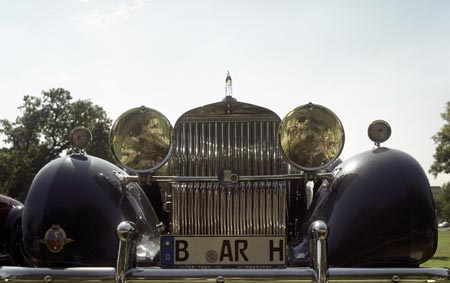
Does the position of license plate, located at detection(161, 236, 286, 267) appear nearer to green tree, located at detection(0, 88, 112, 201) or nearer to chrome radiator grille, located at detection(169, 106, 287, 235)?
chrome radiator grille, located at detection(169, 106, 287, 235)

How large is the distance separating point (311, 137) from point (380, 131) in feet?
2.09

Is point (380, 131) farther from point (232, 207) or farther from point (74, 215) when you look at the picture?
point (74, 215)

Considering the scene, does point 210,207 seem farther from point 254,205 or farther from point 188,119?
point 188,119

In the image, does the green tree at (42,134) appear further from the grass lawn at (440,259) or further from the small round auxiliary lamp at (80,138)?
the small round auxiliary lamp at (80,138)

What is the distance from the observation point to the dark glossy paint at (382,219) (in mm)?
4090

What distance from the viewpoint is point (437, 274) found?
3668 mm

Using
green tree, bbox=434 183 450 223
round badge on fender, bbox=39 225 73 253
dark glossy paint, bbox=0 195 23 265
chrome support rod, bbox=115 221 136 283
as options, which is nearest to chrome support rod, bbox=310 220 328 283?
chrome support rod, bbox=115 221 136 283

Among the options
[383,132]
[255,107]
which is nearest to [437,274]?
[383,132]

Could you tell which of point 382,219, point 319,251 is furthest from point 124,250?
point 382,219

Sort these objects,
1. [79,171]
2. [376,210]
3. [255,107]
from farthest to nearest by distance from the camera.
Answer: [255,107]
[79,171]
[376,210]

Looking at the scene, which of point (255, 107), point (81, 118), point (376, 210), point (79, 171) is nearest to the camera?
point (376, 210)

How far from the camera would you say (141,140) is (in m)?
4.54

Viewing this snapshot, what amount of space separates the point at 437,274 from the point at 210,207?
1808 millimetres

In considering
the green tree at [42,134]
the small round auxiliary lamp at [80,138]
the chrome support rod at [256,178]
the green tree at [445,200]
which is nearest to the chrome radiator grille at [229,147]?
the chrome support rod at [256,178]
